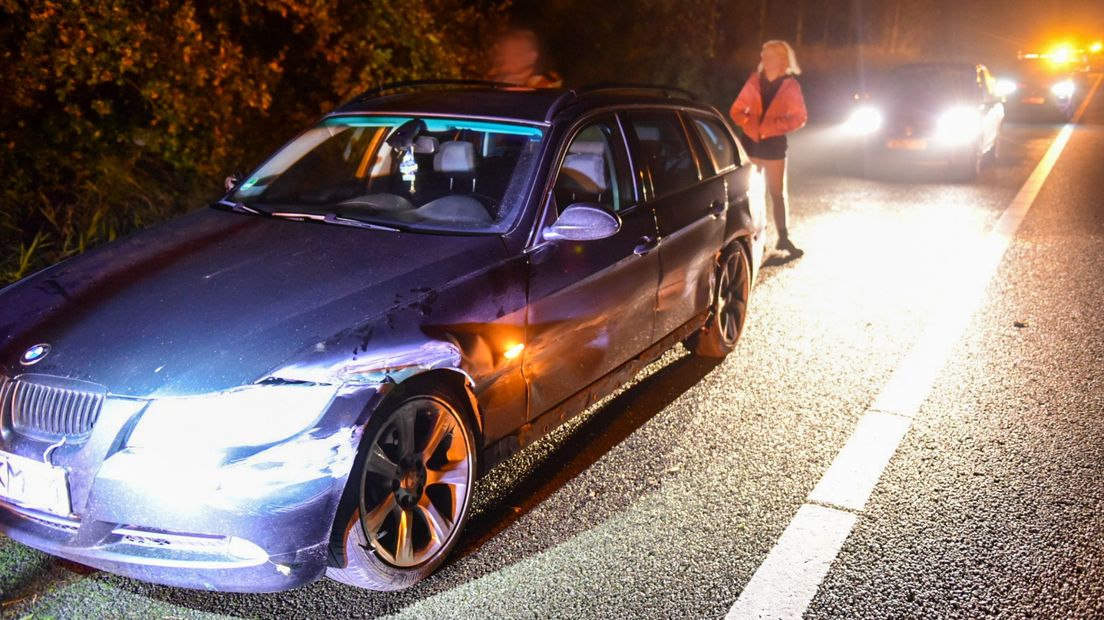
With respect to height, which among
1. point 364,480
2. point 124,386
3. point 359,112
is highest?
point 359,112

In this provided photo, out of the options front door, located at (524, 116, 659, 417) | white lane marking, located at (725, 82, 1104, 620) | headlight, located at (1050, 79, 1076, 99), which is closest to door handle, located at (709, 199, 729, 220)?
front door, located at (524, 116, 659, 417)

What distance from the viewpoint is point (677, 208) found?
4.97 m

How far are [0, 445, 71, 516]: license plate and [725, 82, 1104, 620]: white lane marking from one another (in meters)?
2.13

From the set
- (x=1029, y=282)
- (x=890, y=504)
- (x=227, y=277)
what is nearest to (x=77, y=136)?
(x=227, y=277)

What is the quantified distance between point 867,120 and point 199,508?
13.1 m

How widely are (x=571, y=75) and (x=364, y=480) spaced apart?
14097mm

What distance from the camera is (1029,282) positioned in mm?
7684

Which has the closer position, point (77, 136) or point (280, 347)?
point (280, 347)

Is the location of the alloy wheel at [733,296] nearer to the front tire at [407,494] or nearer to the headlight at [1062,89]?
the front tire at [407,494]

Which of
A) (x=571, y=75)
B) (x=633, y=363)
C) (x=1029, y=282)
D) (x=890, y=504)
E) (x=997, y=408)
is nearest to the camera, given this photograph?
(x=890, y=504)

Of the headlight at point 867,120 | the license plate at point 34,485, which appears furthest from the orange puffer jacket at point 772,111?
the license plate at point 34,485

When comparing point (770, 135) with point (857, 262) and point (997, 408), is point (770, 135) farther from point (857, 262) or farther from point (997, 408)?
point (997, 408)

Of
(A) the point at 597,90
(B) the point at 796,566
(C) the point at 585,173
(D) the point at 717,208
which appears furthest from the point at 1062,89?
(B) the point at 796,566

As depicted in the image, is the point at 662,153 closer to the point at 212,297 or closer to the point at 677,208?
the point at 677,208
